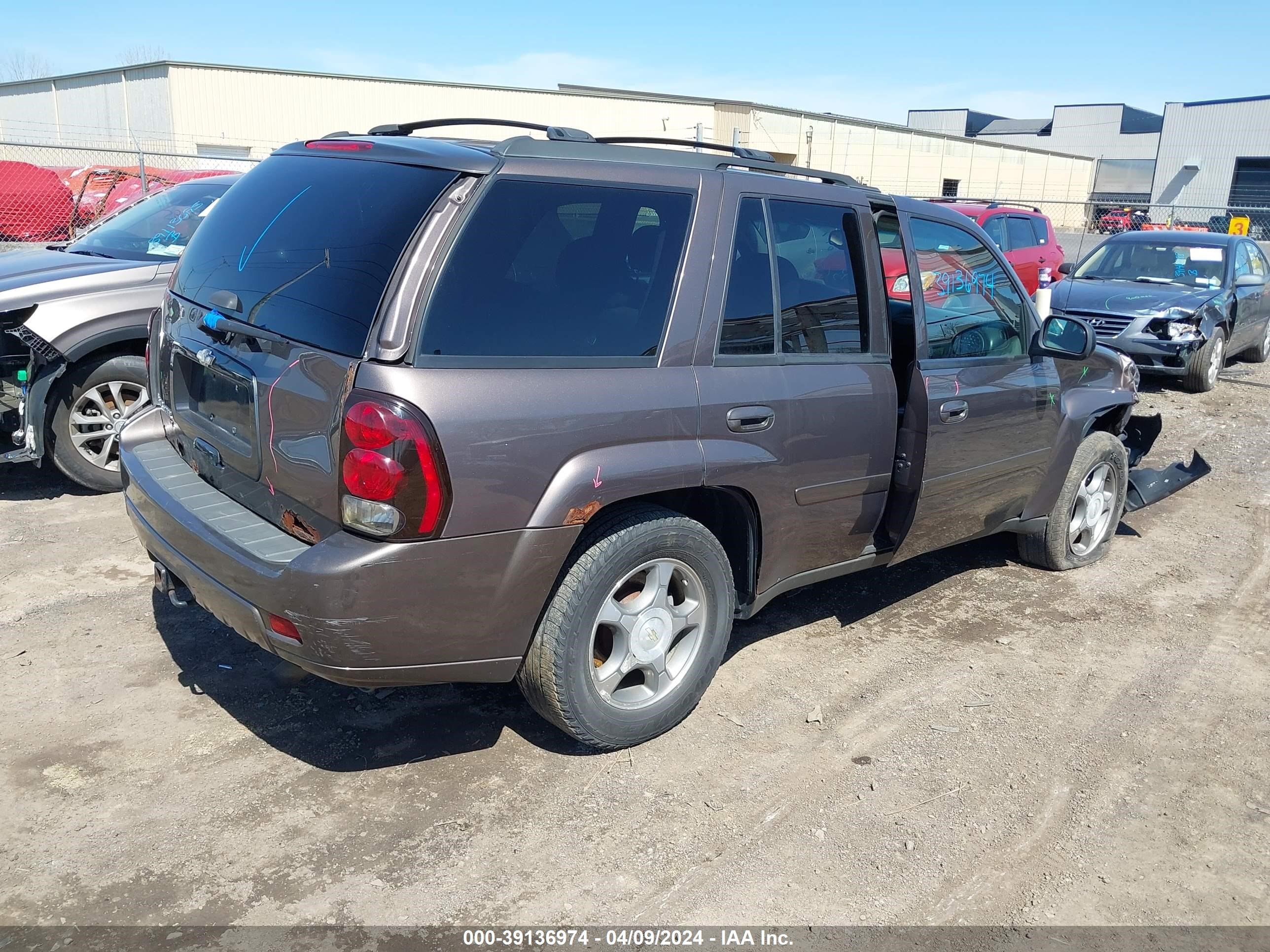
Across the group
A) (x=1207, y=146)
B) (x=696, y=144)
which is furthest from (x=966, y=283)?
(x=1207, y=146)

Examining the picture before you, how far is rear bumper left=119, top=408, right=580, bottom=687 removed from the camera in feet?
9.11

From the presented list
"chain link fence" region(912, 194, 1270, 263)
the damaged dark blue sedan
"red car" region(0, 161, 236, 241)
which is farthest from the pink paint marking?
"red car" region(0, 161, 236, 241)

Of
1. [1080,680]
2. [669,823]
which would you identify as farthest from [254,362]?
[1080,680]

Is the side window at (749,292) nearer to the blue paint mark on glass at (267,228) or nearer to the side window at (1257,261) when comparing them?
the blue paint mark on glass at (267,228)

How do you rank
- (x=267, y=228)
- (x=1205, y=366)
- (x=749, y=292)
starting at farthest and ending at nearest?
(x=1205, y=366), (x=749, y=292), (x=267, y=228)

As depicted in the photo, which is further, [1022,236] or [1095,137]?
[1095,137]

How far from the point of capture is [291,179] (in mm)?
3463

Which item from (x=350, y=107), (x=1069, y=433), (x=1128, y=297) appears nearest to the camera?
(x=1069, y=433)

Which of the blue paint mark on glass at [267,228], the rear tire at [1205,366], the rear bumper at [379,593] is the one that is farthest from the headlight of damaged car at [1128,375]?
the rear tire at [1205,366]

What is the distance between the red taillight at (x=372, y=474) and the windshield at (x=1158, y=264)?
36.2 feet

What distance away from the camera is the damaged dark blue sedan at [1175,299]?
10.5m

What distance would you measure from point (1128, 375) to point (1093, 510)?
79cm

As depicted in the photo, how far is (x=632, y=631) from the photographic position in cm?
340

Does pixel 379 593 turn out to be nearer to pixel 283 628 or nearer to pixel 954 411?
pixel 283 628
